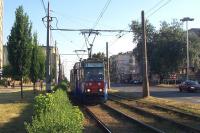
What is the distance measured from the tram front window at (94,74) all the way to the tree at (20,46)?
21.4 feet

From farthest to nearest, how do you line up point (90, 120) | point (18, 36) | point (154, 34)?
point (154, 34), point (18, 36), point (90, 120)

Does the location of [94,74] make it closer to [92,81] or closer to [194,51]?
[92,81]

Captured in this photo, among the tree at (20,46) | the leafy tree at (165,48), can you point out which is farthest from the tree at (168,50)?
the tree at (20,46)

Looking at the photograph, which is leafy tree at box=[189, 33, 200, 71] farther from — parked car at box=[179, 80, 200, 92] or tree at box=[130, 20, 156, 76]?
parked car at box=[179, 80, 200, 92]

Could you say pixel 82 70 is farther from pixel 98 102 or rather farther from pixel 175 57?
pixel 175 57

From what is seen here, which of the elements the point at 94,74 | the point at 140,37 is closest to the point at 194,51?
the point at 140,37

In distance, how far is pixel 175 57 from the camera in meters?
106

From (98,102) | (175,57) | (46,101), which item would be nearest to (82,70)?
(98,102)

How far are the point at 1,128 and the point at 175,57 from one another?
8866 cm

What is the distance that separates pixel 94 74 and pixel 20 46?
7463mm

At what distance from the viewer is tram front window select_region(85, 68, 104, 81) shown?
118ft

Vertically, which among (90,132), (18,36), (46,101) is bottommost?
(90,132)

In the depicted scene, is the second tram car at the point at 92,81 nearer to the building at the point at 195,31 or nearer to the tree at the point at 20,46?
the tree at the point at 20,46

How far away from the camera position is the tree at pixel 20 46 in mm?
40188
